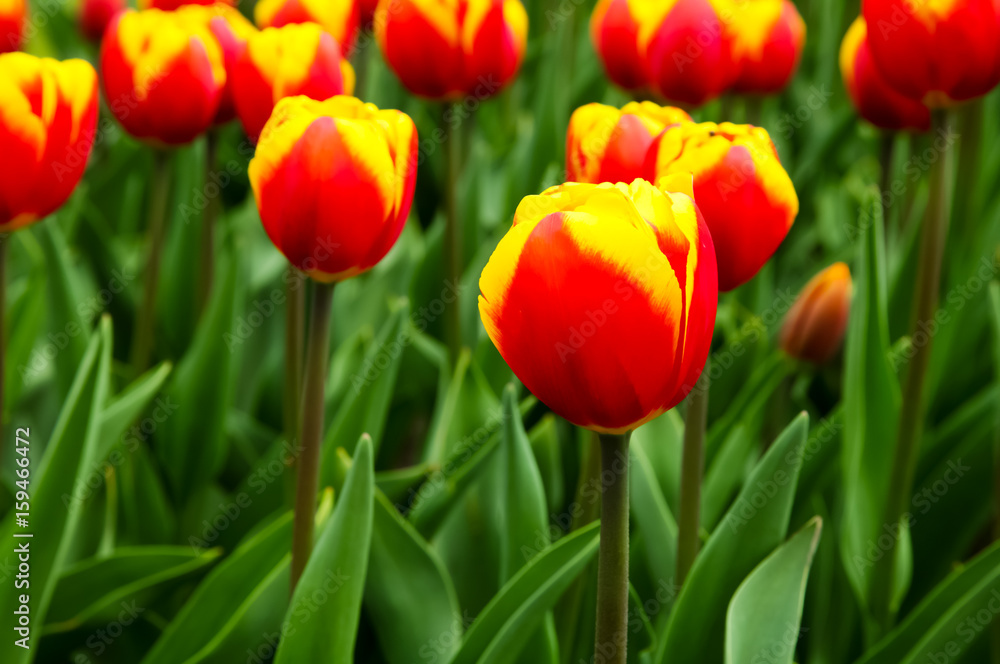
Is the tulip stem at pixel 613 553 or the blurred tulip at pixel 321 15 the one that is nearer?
the tulip stem at pixel 613 553

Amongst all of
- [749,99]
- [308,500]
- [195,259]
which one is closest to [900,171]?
[749,99]

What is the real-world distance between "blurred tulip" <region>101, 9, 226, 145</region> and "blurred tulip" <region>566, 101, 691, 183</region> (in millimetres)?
426

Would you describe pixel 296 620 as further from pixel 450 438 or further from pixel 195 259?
pixel 195 259

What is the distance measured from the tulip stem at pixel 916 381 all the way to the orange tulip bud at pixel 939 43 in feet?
0.11

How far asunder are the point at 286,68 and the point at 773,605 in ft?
1.78

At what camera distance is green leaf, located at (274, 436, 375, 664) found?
2.01 feet

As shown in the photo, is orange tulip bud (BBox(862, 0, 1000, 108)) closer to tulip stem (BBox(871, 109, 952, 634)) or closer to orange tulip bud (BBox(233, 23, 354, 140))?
tulip stem (BBox(871, 109, 952, 634))

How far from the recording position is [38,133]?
0.72 m

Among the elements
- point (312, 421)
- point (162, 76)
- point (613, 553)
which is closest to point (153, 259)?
point (162, 76)

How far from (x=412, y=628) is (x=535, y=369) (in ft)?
1.30

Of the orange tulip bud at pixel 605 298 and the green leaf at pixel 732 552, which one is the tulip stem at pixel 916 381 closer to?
the green leaf at pixel 732 552

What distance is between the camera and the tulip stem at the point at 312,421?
2.15 ft

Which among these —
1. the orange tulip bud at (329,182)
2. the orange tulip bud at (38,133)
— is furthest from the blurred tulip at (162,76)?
the orange tulip bud at (329,182)

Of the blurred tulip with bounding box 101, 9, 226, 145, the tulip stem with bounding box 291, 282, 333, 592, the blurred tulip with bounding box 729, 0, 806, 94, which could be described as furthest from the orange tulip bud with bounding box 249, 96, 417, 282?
the blurred tulip with bounding box 729, 0, 806, 94
